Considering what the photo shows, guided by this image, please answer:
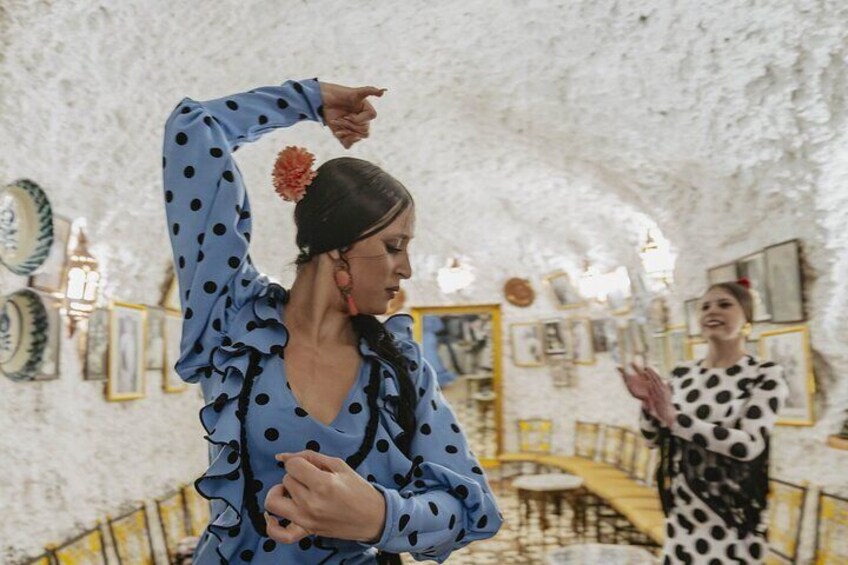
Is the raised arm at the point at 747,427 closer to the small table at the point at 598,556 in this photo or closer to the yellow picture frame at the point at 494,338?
the small table at the point at 598,556

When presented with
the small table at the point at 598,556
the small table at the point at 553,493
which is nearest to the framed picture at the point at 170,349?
the small table at the point at 598,556

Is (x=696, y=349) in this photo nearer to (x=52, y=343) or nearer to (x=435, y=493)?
(x=52, y=343)

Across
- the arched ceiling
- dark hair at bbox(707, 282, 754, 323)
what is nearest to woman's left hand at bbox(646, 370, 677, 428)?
dark hair at bbox(707, 282, 754, 323)

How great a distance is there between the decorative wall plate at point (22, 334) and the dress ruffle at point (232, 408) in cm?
125

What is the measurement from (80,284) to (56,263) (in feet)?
0.42

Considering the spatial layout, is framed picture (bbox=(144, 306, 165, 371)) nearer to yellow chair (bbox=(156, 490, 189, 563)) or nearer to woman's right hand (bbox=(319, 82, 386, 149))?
yellow chair (bbox=(156, 490, 189, 563))

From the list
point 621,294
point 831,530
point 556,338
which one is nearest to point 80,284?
point 831,530

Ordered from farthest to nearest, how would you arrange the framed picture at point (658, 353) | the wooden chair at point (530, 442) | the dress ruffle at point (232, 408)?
the wooden chair at point (530, 442) → the framed picture at point (658, 353) → the dress ruffle at point (232, 408)

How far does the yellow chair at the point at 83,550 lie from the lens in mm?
1919

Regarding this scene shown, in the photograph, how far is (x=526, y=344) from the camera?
203 inches

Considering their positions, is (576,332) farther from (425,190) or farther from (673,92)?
(673,92)

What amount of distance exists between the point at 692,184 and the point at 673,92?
52 centimetres

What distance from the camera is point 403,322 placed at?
83 centimetres

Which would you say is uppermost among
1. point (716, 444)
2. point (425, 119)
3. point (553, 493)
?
point (425, 119)
